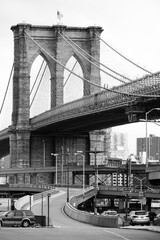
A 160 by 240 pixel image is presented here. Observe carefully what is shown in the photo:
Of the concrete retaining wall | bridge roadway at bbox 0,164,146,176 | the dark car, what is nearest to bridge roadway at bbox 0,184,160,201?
bridge roadway at bbox 0,164,146,176

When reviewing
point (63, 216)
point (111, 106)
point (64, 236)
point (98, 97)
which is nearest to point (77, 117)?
point (98, 97)

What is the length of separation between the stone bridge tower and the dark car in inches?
3362

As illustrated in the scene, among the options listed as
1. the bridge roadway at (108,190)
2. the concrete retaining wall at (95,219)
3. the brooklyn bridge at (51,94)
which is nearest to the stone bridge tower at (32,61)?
the brooklyn bridge at (51,94)

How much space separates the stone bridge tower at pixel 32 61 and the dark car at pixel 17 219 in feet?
280

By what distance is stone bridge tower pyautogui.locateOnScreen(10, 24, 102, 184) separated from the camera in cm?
14462

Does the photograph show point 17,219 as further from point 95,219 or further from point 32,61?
point 32,61

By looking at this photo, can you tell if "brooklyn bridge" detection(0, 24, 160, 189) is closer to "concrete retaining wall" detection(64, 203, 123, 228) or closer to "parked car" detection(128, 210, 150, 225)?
"concrete retaining wall" detection(64, 203, 123, 228)

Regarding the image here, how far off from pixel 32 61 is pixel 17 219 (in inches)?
3621

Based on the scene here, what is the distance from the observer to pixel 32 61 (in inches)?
5812

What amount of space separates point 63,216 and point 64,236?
44769 mm

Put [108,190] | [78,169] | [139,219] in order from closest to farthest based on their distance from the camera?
[139,219]
[108,190]
[78,169]

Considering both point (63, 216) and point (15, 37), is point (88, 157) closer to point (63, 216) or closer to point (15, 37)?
point (15, 37)

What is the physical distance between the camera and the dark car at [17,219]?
57000 millimetres

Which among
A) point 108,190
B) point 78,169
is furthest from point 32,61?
point 108,190
